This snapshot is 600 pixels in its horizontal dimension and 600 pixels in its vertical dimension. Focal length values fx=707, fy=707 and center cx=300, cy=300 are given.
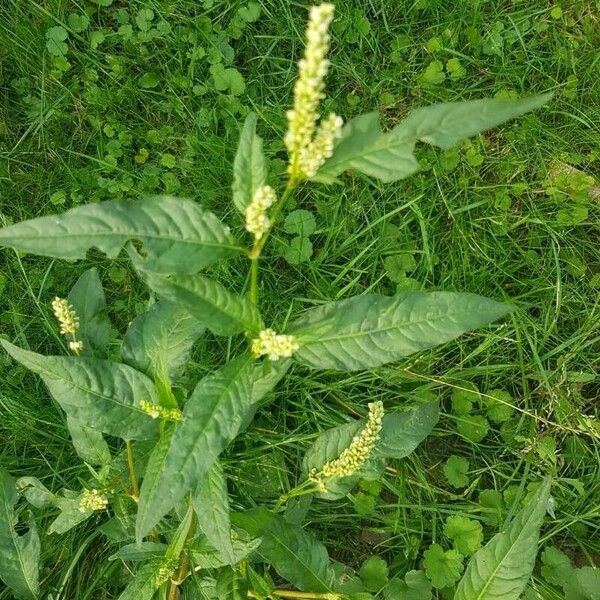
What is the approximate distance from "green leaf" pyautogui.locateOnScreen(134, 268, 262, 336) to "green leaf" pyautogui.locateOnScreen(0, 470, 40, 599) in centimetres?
147

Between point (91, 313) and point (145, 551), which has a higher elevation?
point (91, 313)

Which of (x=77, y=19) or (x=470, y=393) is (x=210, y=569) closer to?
(x=470, y=393)

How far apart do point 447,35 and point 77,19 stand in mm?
1803

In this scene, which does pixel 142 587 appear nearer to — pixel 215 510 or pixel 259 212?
pixel 215 510

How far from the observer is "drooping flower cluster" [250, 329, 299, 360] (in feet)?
5.11

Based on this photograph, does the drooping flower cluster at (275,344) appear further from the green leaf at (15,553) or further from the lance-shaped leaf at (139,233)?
the green leaf at (15,553)

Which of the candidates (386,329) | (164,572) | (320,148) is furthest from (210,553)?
(320,148)

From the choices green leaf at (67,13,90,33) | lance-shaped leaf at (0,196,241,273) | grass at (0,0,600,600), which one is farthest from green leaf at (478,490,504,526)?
green leaf at (67,13,90,33)

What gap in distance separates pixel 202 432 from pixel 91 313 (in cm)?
110

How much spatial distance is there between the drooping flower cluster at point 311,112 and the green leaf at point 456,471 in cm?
198

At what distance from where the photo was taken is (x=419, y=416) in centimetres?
248

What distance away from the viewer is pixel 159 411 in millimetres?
1823

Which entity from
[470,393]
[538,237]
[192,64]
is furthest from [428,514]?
[192,64]

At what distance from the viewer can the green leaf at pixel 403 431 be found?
241 centimetres
